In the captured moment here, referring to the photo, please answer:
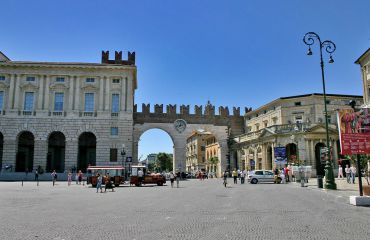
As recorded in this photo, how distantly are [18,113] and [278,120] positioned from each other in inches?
1433

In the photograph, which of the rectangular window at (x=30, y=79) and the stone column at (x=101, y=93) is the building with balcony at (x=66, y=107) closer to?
the stone column at (x=101, y=93)

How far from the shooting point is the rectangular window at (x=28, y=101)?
44906 mm

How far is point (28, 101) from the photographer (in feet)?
148

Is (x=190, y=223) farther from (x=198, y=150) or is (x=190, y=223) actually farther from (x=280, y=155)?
(x=198, y=150)

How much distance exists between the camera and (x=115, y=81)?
46750mm

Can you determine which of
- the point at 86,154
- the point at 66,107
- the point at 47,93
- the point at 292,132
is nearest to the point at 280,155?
the point at 292,132

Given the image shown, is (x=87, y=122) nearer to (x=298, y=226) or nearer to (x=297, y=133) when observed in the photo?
(x=297, y=133)

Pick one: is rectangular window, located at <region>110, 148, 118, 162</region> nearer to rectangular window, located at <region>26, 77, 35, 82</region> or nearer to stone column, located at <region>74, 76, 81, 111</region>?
stone column, located at <region>74, 76, 81, 111</region>

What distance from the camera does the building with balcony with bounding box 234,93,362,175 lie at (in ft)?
138

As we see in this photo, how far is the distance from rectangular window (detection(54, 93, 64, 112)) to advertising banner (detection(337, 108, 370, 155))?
126 ft

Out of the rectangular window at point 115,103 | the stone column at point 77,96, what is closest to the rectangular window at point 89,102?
the stone column at point 77,96

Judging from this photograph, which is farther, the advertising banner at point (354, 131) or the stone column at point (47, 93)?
the stone column at point (47, 93)

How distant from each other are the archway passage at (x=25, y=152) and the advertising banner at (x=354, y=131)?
43466 mm

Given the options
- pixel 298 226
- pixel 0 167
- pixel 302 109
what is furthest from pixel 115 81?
pixel 298 226
